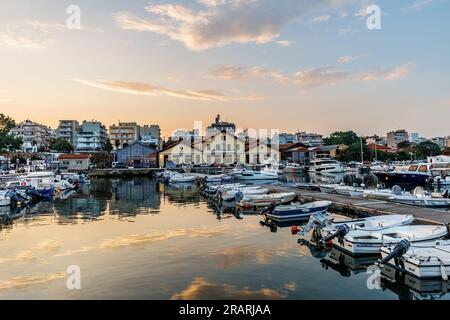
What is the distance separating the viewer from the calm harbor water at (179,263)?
1168cm

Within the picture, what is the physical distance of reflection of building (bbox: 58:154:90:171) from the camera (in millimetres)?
78625

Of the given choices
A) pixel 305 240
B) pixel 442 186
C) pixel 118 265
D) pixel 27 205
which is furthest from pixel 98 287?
→ pixel 442 186

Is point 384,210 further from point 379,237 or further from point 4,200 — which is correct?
point 4,200

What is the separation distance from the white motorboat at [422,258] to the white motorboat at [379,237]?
3.67 feet

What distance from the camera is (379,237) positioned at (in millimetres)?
15219

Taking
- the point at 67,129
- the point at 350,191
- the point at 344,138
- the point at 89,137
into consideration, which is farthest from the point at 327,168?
the point at 67,129

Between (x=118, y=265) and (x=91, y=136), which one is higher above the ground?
(x=91, y=136)

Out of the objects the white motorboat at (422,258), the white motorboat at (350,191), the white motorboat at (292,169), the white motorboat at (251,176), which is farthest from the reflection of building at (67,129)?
the white motorboat at (422,258)

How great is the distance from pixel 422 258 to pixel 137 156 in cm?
8056

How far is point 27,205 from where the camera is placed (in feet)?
109

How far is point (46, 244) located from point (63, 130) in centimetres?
10984

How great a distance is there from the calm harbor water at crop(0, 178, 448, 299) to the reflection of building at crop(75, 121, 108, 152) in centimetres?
9443

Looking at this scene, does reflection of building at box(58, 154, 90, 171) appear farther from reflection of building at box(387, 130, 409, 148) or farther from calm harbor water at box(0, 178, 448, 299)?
reflection of building at box(387, 130, 409, 148)
